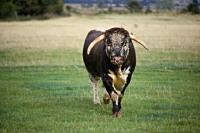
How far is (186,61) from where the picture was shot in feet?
79.4

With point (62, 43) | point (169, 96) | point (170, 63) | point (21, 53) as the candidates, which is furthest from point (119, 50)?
point (62, 43)

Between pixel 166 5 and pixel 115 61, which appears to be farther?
pixel 166 5

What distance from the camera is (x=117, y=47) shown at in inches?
478

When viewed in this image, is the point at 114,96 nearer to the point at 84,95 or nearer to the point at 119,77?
the point at 119,77

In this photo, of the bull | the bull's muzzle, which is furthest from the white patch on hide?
the bull's muzzle

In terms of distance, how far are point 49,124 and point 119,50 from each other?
7.68 ft

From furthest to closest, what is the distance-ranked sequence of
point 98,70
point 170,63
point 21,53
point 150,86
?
point 21,53, point 170,63, point 150,86, point 98,70

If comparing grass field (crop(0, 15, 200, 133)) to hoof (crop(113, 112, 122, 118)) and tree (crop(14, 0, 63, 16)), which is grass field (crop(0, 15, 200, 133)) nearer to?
hoof (crop(113, 112, 122, 118))

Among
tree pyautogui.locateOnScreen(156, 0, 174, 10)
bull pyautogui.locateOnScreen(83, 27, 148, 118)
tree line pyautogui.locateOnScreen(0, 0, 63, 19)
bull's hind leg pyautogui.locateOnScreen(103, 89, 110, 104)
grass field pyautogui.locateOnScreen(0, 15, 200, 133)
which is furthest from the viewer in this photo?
tree pyautogui.locateOnScreen(156, 0, 174, 10)

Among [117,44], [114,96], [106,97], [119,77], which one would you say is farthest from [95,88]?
[117,44]

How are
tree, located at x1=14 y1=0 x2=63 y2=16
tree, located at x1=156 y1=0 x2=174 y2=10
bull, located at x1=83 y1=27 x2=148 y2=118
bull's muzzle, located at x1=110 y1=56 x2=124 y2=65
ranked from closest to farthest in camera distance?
bull's muzzle, located at x1=110 y1=56 x2=124 y2=65
bull, located at x1=83 y1=27 x2=148 y2=118
tree, located at x1=14 y1=0 x2=63 y2=16
tree, located at x1=156 y1=0 x2=174 y2=10

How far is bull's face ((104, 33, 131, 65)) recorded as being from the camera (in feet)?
39.5

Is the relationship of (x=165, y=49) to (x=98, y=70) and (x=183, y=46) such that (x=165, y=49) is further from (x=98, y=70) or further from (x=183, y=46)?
(x=98, y=70)

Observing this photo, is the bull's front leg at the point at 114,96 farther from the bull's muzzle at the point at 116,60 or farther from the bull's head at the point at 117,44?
the bull's muzzle at the point at 116,60
